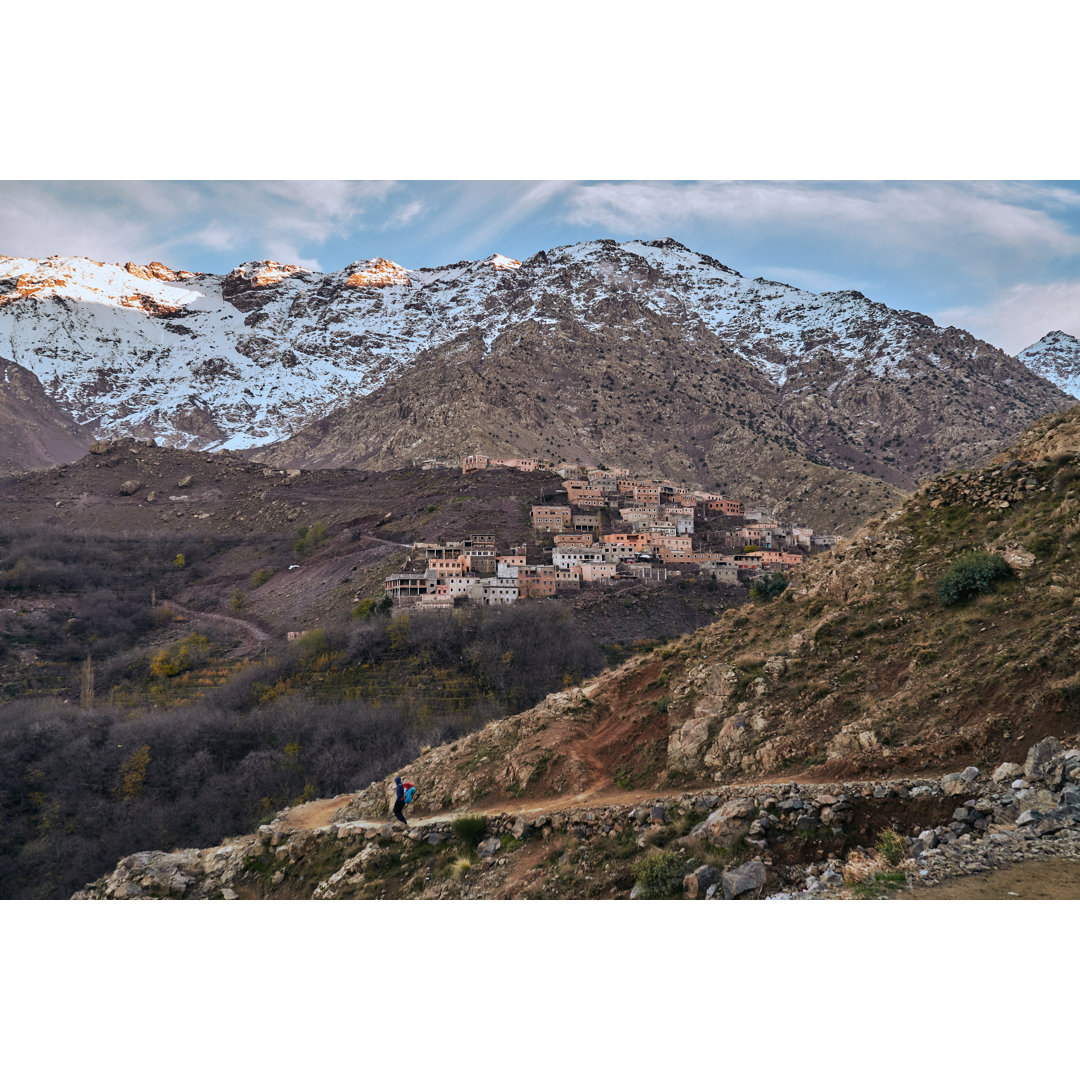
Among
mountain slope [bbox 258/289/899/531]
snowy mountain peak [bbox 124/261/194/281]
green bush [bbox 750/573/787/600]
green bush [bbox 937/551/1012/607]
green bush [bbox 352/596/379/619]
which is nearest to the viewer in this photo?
green bush [bbox 937/551/1012/607]

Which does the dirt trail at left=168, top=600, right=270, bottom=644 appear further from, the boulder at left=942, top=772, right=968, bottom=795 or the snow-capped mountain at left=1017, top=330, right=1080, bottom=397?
the snow-capped mountain at left=1017, top=330, right=1080, bottom=397

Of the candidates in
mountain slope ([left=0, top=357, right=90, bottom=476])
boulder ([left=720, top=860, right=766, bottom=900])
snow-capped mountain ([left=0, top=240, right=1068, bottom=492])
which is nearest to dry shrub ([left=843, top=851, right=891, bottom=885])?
boulder ([left=720, top=860, right=766, bottom=900])

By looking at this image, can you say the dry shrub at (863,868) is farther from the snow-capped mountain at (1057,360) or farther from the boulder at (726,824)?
the snow-capped mountain at (1057,360)

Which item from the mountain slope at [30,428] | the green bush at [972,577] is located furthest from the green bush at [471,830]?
the mountain slope at [30,428]

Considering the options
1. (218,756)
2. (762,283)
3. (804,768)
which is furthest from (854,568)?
(762,283)

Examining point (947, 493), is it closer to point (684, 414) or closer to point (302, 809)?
point (302, 809)

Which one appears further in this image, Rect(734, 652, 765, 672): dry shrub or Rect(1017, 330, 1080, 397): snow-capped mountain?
Rect(1017, 330, 1080, 397): snow-capped mountain

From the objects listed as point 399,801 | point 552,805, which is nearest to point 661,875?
point 552,805

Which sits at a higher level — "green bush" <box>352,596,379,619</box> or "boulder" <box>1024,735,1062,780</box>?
"boulder" <box>1024,735,1062,780</box>
